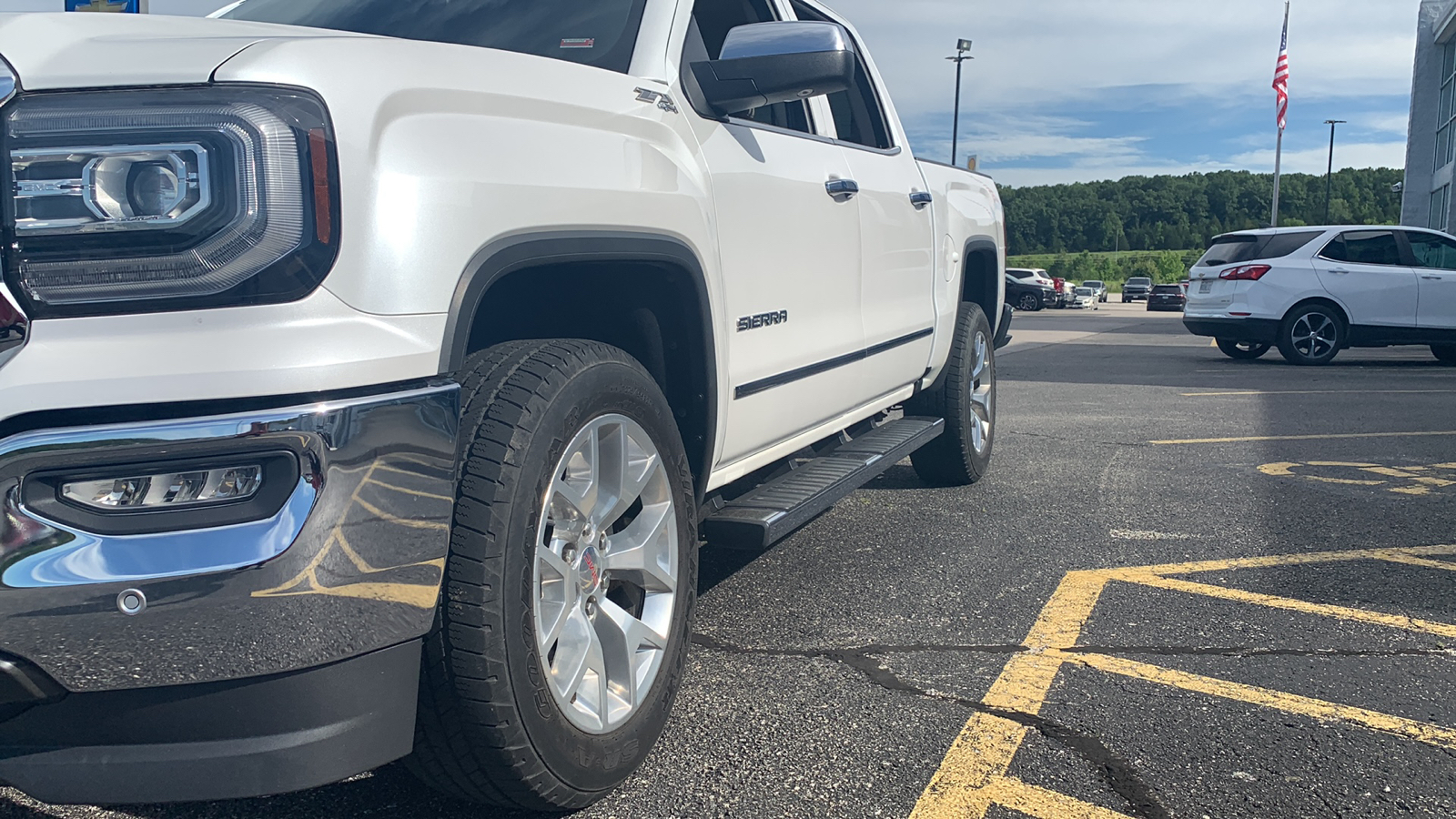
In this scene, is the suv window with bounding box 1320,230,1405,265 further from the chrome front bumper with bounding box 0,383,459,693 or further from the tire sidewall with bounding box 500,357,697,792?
the chrome front bumper with bounding box 0,383,459,693

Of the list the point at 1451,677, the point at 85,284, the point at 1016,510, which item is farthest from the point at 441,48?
the point at 1016,510

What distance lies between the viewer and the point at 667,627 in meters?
2.54

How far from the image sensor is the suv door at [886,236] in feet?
12.9

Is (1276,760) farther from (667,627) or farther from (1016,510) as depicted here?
(1016,510)

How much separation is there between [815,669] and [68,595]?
6.45ft

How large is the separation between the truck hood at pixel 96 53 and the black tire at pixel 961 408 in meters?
3.84

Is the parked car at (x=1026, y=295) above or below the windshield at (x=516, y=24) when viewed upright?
below

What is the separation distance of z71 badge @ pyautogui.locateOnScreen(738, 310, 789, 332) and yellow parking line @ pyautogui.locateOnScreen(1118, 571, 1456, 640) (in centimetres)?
168

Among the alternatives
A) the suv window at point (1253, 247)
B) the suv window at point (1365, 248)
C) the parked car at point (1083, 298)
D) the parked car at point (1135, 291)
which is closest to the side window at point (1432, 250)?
the suv window at point (1365, 248)

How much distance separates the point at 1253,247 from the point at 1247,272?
0.41m

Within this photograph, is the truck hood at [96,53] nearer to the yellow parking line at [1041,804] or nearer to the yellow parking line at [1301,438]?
the yellow parking line at [1041,804]

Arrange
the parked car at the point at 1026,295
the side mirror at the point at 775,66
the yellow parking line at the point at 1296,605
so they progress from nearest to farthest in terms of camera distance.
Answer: the side mirror at the point at 775,66 < the yellow parking line at the point at 1296,605 < the parked car at the point at 1026,295

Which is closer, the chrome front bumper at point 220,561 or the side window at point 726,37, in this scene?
the chrome front bumper at point 220,561

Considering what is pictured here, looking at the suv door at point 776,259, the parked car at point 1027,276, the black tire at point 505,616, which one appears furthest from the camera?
the parked car at point 1027,276
